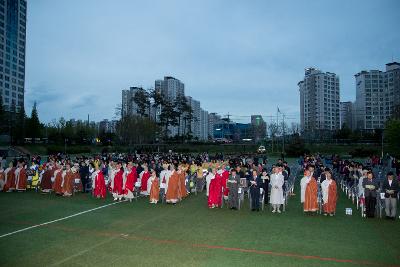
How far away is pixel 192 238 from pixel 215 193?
4720 mm

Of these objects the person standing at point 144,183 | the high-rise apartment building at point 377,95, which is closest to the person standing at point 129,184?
the person standing at point 144,183

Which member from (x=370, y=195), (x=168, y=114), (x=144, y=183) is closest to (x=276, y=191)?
(x=370, y=195)

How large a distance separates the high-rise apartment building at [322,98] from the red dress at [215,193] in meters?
95.8

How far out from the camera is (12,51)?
100188 mm

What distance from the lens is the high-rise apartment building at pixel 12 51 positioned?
96.3 metres

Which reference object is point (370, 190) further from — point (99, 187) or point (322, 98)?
point (322, 98)

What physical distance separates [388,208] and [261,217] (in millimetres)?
4083

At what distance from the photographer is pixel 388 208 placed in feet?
35.5

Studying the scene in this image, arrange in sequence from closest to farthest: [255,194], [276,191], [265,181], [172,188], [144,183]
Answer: [276,191] < [255,194] < [265,181] < [172,188] < [144,183]

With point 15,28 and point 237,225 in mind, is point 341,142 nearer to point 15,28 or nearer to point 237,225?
point 237,225

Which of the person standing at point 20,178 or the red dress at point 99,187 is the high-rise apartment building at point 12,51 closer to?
the person standing at point 20,178

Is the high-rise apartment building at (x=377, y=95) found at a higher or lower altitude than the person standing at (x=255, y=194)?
higher

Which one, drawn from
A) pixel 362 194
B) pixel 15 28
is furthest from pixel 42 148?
pixel 15 28

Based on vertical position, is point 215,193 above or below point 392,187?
below
